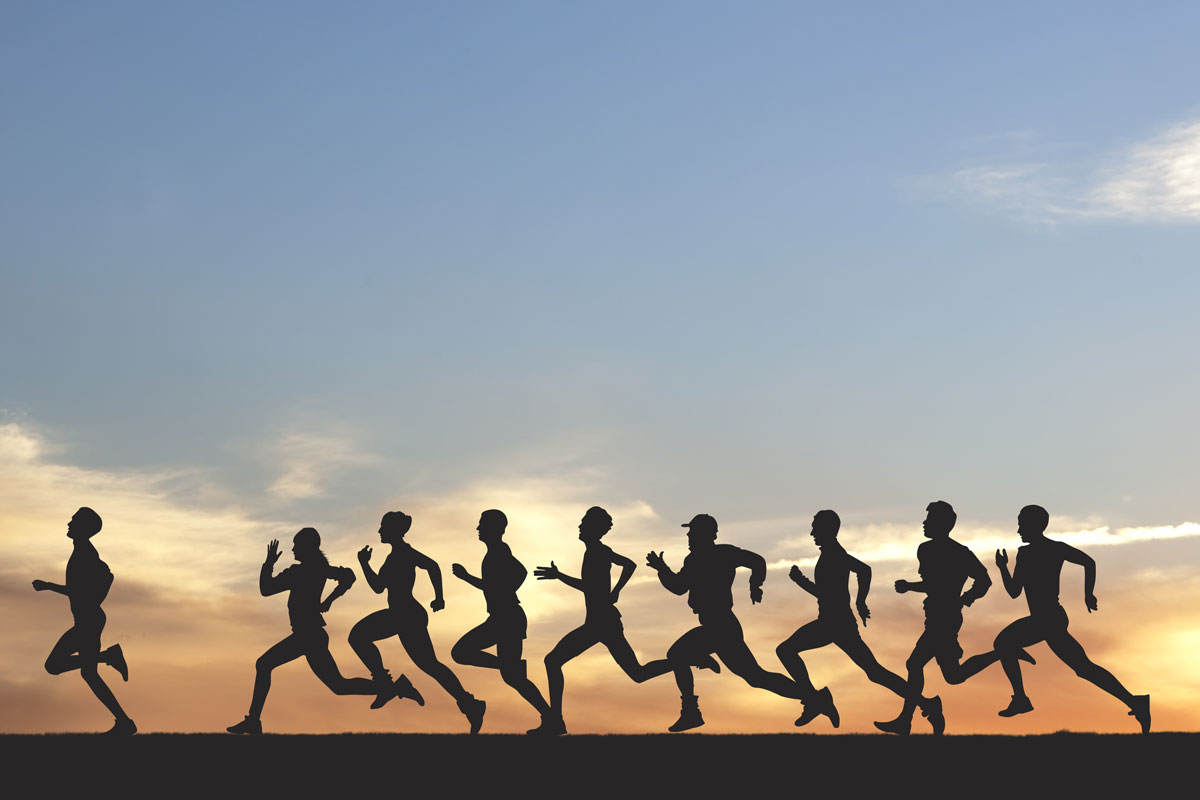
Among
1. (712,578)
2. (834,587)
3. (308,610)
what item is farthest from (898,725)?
(308,610)

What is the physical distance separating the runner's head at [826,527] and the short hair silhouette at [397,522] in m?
4.83

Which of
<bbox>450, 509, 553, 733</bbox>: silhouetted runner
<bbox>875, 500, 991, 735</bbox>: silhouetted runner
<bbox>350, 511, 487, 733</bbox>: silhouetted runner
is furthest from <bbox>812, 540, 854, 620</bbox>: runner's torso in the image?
<bbox>350, 511, 487, 733</bbox>: silhouetted runner

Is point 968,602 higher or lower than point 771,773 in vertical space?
higher

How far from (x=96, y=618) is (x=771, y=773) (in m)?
8.43

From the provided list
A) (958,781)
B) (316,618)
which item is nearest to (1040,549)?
(958,781)

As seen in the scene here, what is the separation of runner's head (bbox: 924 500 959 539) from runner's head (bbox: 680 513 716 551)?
2.52 metres

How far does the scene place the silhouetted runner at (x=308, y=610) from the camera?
1691 centimetres

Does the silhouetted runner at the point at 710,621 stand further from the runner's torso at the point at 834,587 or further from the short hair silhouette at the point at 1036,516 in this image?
the short hair silhouette at the point at 1036,516

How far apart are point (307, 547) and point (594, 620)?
3474mm

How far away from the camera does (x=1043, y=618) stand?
55.0 ft

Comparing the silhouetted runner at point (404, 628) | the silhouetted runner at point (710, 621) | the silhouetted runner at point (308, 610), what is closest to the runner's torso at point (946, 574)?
the silhouetted runner at point (710, 621)

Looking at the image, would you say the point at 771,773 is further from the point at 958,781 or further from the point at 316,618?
the point at 316,618

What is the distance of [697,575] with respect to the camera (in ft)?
56.1

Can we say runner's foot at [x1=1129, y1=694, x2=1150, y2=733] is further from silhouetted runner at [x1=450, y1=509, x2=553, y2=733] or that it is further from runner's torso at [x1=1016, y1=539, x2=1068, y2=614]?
silhouetted runner at [x1=450, y1=509, x2=553, y2=733]
